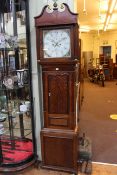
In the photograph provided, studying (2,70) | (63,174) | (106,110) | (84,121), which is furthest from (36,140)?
(106,110)

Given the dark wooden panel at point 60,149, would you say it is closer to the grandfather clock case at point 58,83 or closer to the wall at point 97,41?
Result: the grandfather clock case at point 58,83

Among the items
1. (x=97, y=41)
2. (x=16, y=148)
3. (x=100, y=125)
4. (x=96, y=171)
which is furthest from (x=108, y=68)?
(x=16, y=148)

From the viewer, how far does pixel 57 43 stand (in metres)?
2.31

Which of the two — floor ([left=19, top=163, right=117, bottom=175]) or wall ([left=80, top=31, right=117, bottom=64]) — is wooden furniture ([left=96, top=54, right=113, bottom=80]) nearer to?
wall ([left=80, top=31, right=117, bottom=64])

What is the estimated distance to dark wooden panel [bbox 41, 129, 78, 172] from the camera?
2.46 metres

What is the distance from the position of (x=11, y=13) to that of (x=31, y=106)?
47.2 inches

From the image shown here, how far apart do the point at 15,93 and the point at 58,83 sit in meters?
0.63

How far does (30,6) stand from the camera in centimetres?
243

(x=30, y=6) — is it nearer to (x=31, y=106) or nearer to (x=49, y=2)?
(x=49, y=2)

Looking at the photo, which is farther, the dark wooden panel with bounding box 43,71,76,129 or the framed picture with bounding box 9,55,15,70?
the framed picture with bounding box 9,55,15,70

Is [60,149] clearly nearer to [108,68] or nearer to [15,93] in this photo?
[15,93]

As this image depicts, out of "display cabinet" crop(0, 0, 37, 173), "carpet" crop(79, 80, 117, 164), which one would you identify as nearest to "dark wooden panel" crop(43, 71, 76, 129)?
"display cabinet" crop(0, 0, 37, 173)

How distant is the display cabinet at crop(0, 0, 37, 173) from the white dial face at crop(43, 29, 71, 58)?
291 millimetres

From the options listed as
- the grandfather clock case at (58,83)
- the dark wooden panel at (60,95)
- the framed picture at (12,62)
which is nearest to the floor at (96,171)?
the grandfather clock case at (58,83)
